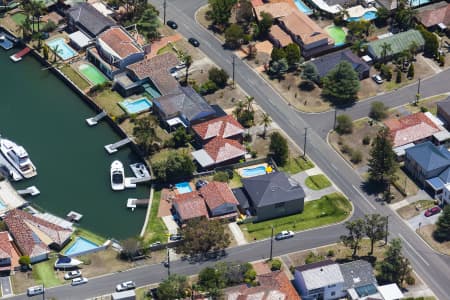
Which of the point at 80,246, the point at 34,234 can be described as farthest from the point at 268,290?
the point at 34,234

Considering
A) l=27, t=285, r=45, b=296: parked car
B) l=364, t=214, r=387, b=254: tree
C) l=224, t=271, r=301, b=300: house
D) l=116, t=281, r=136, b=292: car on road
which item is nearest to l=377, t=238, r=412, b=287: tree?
l=364, t=214, r=387, b=254: tree

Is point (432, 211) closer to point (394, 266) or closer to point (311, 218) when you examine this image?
point (394, 266)

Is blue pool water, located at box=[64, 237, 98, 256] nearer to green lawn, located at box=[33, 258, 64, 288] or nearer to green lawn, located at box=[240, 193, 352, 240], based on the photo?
green lawn, located at box=[33, 258, 64, 288]

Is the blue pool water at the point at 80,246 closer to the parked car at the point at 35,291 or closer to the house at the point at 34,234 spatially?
the house at the point at 34,234

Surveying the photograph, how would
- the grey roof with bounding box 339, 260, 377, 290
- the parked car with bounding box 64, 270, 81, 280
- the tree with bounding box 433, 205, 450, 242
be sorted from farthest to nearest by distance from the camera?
the tree with bounding box 433, 205, 450, 242 < the parked car with bounding box 64, 270, 81, 280 < the grey roof with bounding box 339, 260, 377, 290

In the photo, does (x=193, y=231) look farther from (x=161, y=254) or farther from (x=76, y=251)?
(x=76, y=251)
